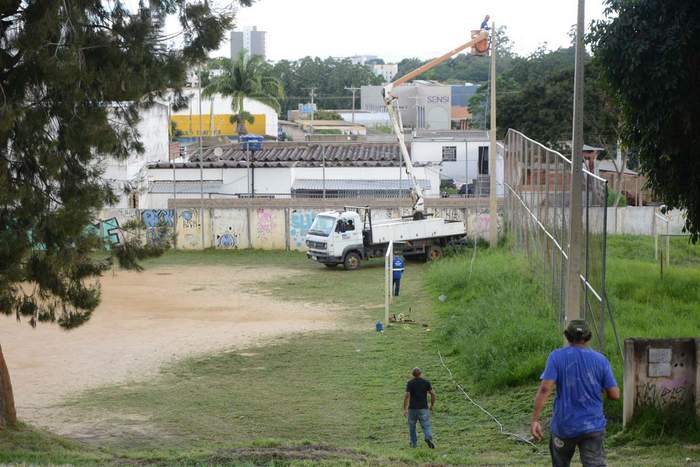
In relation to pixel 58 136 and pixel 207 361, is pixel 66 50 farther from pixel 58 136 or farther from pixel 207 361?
pixel 207 361

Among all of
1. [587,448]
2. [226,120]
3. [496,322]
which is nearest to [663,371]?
[587,448]

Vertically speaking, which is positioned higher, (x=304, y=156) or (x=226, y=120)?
(x=226, y=120)

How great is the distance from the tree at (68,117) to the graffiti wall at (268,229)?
28.1 meters

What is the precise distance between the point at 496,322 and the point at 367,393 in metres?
4.12

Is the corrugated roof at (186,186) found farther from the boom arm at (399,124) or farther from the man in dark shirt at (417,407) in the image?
the man in dark shirt at (417,407)

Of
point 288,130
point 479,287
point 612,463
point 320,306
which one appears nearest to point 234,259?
point 320,306

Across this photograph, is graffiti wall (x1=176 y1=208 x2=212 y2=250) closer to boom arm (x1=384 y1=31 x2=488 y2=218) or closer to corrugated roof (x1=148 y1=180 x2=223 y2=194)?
corrugated roof (x1=148 y1=180 x2=223 y2=194)

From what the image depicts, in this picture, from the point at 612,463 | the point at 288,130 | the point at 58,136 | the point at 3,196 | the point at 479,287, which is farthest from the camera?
the point at 288,130

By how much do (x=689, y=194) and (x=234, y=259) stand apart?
2582cm

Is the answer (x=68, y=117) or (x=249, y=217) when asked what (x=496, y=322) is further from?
(x=249, y=217)

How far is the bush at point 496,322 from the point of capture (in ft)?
Result: 57.0

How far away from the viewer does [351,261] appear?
126 ft

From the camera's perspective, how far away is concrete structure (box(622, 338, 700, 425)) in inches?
485

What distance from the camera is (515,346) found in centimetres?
1803
